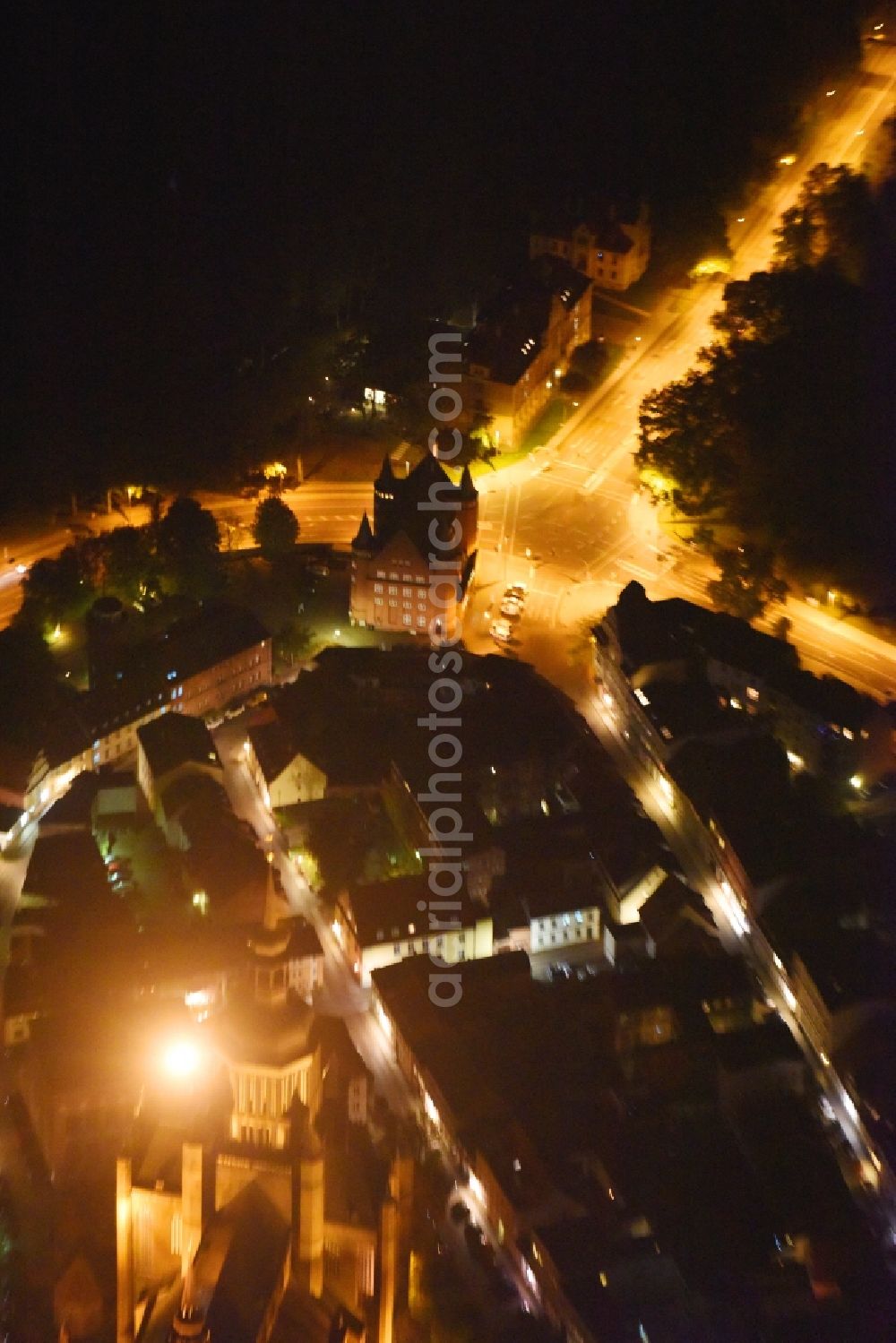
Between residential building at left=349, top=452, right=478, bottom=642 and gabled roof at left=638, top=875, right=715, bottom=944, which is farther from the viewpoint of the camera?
residential building at left=349, top=452, right=478, bottom=642

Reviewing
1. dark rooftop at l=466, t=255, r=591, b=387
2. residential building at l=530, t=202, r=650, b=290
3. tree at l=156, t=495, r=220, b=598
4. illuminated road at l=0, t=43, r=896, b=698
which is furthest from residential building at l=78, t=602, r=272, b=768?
residential building at l=530, t=202, r=650, b=290

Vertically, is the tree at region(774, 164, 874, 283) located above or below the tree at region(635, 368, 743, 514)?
above

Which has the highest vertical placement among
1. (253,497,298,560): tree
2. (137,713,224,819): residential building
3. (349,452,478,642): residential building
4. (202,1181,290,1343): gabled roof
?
(253,497,298,560): tree

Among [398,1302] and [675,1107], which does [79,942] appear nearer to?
[398,1302]

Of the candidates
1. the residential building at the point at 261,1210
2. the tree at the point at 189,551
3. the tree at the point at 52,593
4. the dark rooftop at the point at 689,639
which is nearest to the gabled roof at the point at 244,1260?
the residential building at the point at 261,1210

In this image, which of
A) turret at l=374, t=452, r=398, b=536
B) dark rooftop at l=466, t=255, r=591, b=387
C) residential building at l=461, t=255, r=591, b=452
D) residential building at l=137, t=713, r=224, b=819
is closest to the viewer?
residential building at l=137, t=713, r=224, b=819

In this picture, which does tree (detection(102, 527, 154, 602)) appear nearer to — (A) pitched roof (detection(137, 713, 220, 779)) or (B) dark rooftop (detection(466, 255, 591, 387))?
(A) pitched roof (detection(137, 713, 220, 779))
